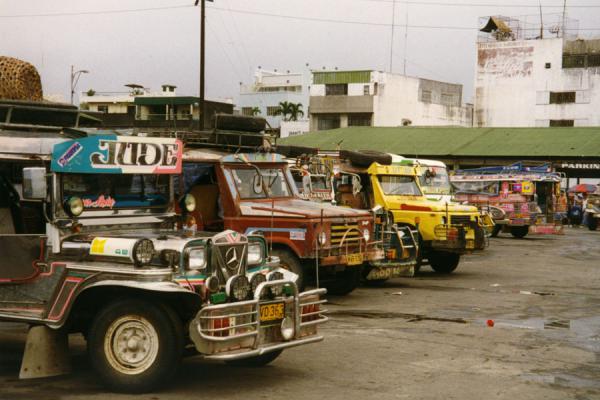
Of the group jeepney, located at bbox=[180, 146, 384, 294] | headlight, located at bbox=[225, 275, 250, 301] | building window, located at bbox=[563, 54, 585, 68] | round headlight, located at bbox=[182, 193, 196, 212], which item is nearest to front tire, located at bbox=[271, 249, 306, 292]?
jeepney, located at bbox=[180, 146, 384, 294]

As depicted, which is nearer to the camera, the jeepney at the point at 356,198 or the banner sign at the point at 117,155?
the banner sign at the point at 117,155

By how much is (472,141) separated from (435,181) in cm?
3118

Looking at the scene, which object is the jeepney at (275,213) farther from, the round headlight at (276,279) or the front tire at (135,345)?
the front tire at (135,345)

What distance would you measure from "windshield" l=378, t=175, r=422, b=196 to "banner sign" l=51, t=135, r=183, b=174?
10466 mm

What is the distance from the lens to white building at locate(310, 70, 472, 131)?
7444cm

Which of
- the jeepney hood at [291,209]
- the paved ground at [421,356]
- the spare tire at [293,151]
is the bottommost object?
the paved ground at [421,356]

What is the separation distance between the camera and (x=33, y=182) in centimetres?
813

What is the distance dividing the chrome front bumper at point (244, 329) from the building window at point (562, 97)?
60773mm

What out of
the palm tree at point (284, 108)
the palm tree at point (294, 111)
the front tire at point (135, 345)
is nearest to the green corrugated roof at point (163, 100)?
the palm tree at point (284, 108)

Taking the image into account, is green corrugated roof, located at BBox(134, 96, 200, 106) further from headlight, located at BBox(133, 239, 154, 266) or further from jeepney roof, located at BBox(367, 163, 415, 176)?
headlight, located at BBox(133, 239, 154, 266)

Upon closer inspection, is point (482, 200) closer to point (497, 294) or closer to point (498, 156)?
point (498, 156)

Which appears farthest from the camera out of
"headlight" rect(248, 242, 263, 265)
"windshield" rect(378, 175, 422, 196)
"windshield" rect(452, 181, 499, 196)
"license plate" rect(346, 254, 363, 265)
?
"windshield" rect(452, 181, 499, 196)

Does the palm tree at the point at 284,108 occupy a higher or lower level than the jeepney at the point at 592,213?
higher

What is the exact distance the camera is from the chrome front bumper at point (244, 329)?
7574 mm
